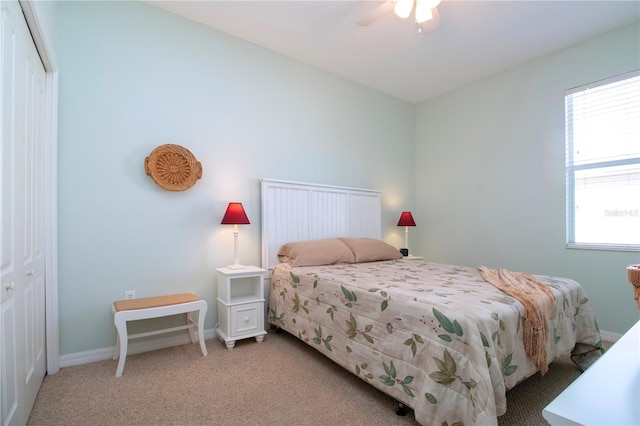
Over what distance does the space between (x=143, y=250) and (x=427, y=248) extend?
3630 mm

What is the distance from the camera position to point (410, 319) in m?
1.62

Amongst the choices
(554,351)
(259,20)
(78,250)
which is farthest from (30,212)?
(554,351)

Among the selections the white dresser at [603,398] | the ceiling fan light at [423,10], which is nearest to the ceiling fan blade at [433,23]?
the ceiling fan light at [423,10]

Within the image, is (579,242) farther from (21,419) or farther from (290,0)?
(21,419)

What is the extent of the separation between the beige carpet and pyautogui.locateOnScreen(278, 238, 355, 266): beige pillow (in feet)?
2.76

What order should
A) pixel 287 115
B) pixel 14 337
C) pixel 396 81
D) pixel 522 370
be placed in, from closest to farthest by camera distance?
pixel 14 337
pixel 522 370
pixel 287 115
pixel 396 81

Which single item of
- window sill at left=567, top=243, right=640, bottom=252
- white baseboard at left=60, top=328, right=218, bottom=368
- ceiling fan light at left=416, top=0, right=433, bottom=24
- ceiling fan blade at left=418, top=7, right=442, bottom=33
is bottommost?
white baseboard at left=60, top=328, right=218, bottom=368

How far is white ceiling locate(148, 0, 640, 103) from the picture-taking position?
264cm

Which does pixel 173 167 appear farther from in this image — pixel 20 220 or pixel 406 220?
pixel 406 220

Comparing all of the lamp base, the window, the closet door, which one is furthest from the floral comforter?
the closet door

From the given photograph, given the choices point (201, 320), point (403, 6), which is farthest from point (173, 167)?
point (403, 6)

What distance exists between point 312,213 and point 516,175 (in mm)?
2410

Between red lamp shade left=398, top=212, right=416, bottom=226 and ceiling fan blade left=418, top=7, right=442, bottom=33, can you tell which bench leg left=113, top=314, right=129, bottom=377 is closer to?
ceiling fan blade left=418, top=7, right=442, bottom=33

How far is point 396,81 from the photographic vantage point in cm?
404
